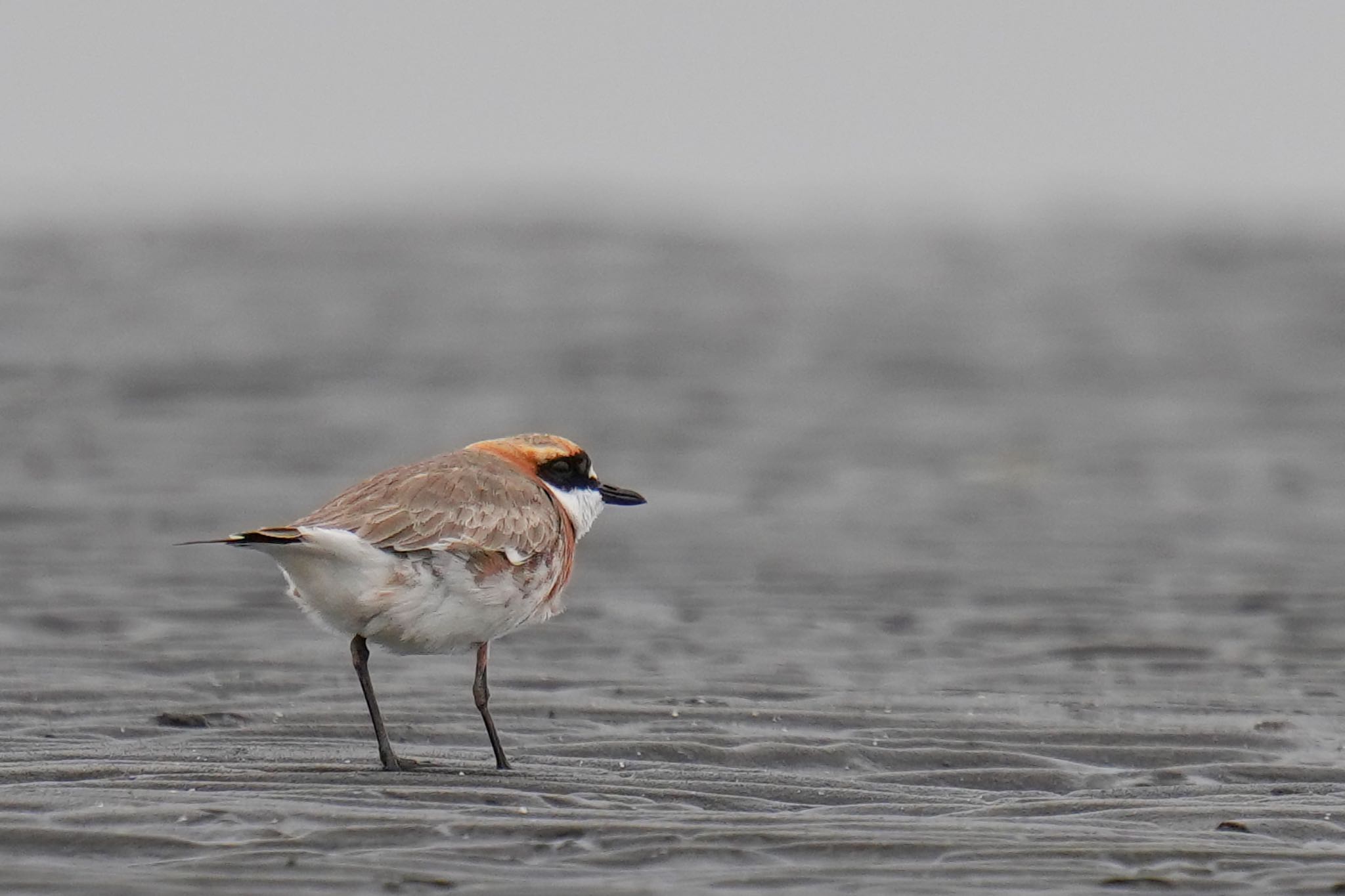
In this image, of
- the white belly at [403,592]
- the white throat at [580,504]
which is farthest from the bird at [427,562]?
the white throat at [580,504]

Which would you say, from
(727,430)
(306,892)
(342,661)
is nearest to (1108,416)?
(727,430)

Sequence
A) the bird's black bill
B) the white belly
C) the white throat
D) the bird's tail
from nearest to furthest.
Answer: the bird's tail
the white belly
the white throat
the bird's black bill

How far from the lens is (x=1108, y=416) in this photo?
16984 millimetres

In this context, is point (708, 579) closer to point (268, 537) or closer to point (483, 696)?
point (483, 696)

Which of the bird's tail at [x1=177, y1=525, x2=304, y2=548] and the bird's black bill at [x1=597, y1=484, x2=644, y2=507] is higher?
the bird's black bill at [x1=597, y1=484, x2=644, y2=507]

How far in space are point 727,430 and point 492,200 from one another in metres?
14.4

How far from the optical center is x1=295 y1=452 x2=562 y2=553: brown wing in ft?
21.6

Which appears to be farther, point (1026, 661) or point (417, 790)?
point (1026, 661)

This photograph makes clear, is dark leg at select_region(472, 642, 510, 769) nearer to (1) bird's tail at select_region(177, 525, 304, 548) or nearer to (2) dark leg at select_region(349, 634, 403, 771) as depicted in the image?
(2) dark leg at select_region(349, 634, 403, 771)

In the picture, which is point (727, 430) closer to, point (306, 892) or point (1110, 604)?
point (1110, 604)

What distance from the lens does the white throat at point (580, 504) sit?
24.8ft

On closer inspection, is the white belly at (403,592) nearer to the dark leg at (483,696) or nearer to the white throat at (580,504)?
the dark leg at (483,696)

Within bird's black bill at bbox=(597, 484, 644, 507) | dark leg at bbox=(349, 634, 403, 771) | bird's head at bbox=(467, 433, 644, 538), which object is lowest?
dark leg at bbox=(349, 634, 403, 771)

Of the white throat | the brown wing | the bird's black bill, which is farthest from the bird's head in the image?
the brown wing
